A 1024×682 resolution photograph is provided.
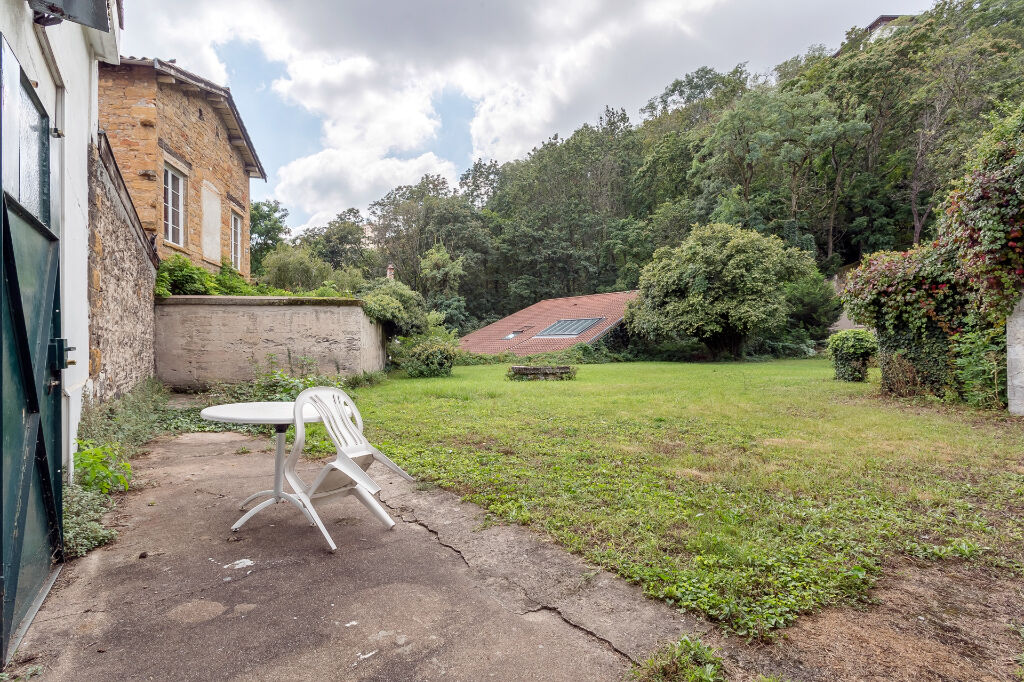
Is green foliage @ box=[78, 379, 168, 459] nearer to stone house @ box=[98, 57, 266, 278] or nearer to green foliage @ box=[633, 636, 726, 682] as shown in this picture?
stone house @ box=[98, 57, 266, 278]

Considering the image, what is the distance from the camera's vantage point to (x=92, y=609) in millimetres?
2295

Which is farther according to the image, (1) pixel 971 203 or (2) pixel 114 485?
(1) pixel 971 203

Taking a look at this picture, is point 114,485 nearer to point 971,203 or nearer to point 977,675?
point 977,675

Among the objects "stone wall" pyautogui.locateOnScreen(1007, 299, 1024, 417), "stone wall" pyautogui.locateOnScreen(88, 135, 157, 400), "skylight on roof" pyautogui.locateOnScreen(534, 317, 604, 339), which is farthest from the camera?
"skylight on roof" pyautogui.locateOnScreen(534, 317, 604, 339)

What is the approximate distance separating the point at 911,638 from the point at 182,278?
11.6 meters

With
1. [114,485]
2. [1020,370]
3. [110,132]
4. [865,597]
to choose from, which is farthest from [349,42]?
[1020,370]

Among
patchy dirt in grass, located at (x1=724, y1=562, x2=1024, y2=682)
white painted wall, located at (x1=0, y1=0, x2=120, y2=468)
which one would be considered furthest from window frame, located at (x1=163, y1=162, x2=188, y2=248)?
patchy dirt in grass, located at (x1=724, y1=562, x2=1024, y2=682)

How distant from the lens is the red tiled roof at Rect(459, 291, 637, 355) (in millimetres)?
21953

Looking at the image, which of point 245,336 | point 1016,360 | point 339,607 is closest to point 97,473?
point 339,607

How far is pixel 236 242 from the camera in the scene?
14.5 m

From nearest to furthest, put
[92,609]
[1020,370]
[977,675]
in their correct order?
[977,675], [92,609], [1020,370]

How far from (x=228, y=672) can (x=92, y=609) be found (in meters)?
0.92

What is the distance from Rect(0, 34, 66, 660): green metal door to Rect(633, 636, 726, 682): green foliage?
7.54 ft

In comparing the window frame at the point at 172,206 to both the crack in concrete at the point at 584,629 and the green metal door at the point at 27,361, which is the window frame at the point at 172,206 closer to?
the green metal door at the point at 27,361
